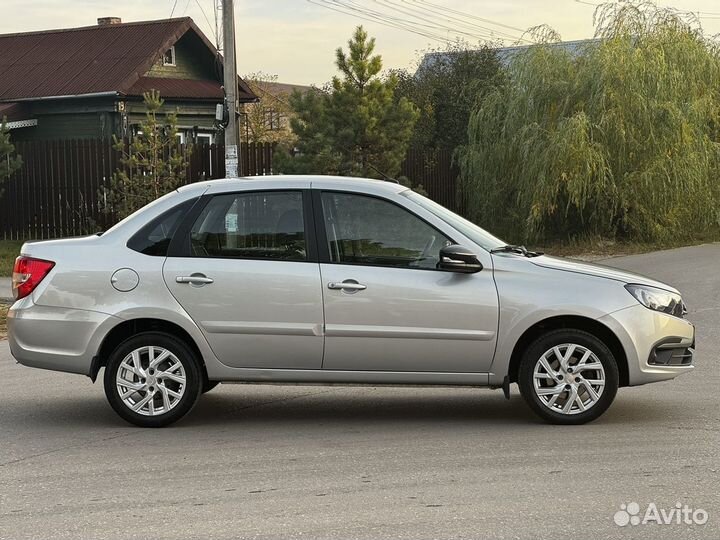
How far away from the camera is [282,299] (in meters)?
7.47

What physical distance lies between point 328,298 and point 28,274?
201 centimetres

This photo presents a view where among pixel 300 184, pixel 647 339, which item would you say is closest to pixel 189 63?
pixel 300 184

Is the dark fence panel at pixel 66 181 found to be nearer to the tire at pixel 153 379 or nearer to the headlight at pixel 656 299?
the tire at pixel 153 379

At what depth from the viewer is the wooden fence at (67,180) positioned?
947 inches

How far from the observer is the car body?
7.43m

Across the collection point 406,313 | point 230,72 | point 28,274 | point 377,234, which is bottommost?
point 406,313

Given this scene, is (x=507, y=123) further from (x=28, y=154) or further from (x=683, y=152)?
(x=28, y=154)

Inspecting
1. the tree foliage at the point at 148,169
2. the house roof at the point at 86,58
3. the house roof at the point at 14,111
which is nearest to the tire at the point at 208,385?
the tree foliage at the point at 148,169

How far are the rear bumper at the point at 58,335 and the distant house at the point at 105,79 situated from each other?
22.0m

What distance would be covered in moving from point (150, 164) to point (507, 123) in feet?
24.3

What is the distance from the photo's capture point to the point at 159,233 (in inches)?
304

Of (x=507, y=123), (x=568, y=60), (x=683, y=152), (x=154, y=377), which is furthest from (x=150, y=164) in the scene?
(x=154, y=377)

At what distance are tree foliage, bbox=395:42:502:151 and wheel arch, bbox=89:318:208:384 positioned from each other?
25990 millimetres

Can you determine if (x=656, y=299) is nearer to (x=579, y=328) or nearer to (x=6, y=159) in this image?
(x=579, y=328)
